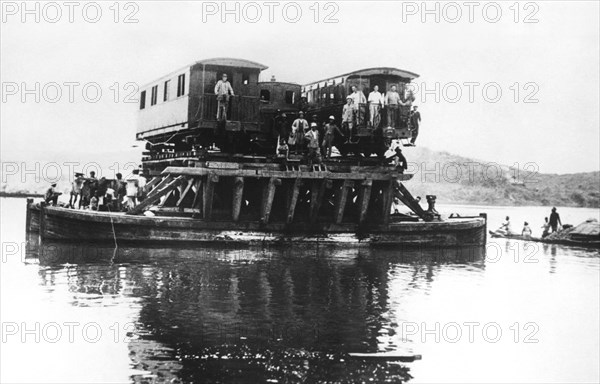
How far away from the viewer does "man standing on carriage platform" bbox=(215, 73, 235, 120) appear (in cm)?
2184

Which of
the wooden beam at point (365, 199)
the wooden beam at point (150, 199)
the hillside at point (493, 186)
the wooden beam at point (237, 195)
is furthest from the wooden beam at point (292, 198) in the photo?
the hillside at point (493, 186)

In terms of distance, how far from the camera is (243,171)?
69.1 feet

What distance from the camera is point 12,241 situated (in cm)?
2414

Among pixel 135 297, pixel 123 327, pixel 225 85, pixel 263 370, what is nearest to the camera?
pixel 263 370

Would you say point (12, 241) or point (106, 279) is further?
point (12, 241)

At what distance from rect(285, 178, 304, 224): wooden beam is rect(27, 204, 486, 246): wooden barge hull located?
295 millimetres

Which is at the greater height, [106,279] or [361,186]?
[361,186]

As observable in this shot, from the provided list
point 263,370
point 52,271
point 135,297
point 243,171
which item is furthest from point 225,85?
point 263,370

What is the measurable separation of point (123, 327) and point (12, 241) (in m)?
16.3

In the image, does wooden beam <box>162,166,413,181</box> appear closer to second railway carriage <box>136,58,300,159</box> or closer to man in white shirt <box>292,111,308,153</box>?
man in white shirt <box>292,111,308,153</box>

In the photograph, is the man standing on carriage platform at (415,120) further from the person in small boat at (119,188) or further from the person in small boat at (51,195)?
the person in small boat at (51,195)

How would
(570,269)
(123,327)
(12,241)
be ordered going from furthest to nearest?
(12,241)
(570,269)
(123,327)

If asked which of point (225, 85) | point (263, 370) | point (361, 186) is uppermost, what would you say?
point (225, 85)

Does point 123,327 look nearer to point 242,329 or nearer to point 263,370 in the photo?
point 242,329
